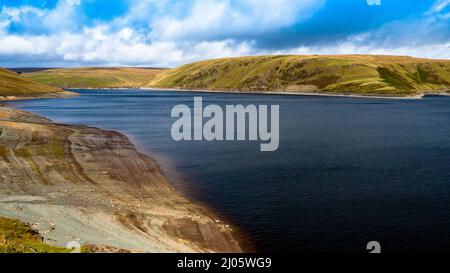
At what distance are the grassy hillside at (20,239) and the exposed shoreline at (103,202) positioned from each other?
989 mm

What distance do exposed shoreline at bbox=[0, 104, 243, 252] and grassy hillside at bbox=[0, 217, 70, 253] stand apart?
0.99m

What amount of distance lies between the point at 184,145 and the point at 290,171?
86.5 ft

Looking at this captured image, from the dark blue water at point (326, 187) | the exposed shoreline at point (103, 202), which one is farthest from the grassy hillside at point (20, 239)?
the dark blue water at point (326, 187)

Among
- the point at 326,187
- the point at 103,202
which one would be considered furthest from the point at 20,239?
the point at 326,187

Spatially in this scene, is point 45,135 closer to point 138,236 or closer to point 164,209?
point 164,209

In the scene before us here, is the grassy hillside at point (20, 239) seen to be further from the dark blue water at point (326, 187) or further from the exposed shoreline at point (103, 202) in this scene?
the dark blue water at point (326, 187)

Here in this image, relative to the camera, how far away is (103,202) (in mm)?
37875

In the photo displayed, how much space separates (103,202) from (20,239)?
42.1ft

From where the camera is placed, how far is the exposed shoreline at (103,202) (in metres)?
29.5

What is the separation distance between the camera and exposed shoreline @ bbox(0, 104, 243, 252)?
2948cm

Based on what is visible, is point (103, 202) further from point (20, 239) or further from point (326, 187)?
point (326, 187)

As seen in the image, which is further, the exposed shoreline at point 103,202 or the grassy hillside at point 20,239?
the exposed shoreline at point 103,202
